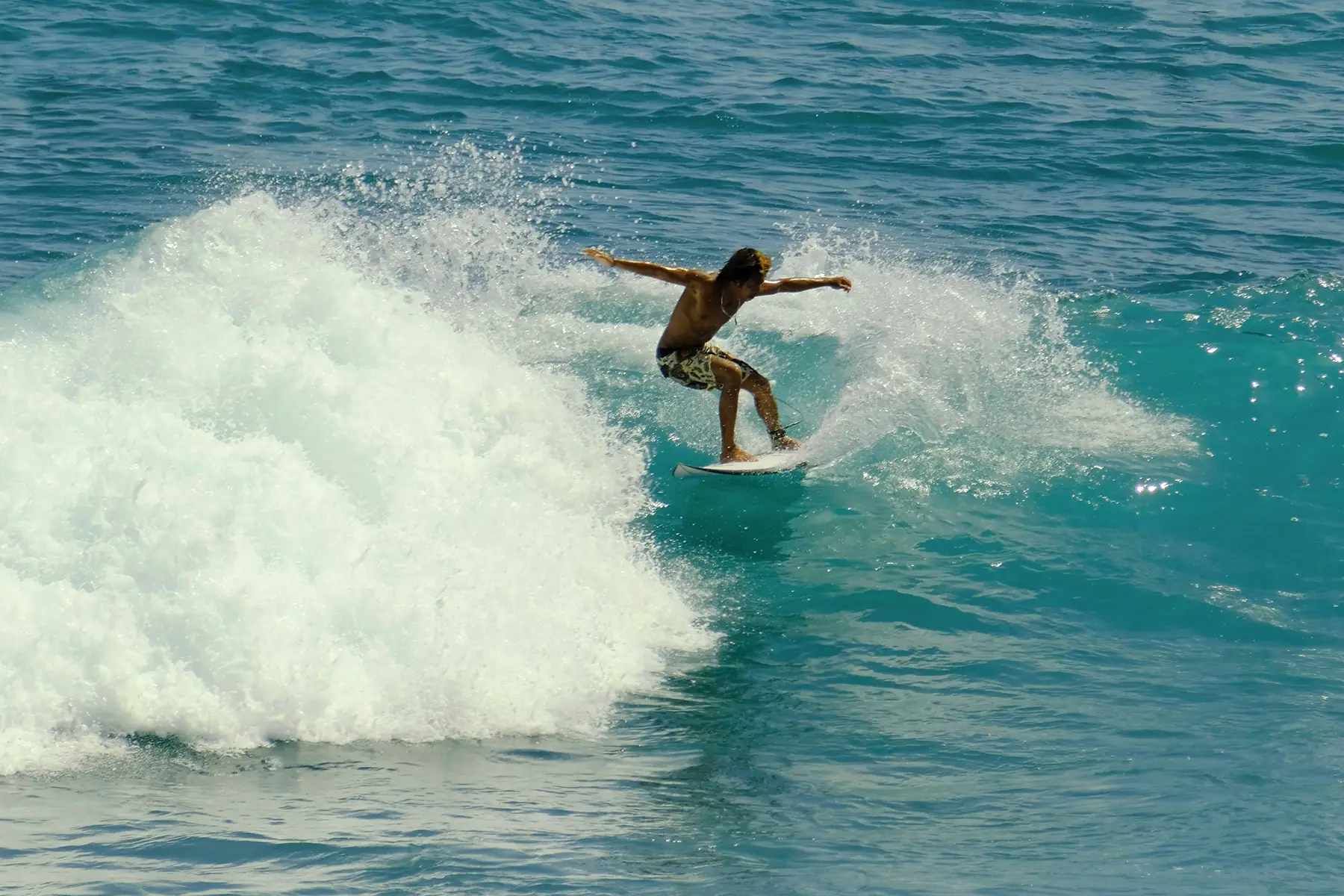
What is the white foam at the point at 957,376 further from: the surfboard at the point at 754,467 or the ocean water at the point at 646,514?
the surfboard at the point at 754,467

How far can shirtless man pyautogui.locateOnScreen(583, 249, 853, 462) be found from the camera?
10008 millimetres

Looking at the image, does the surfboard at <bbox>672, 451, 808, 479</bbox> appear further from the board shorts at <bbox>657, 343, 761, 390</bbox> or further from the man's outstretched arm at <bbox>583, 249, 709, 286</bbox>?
the man's outstretched arm at <bbox>583, 249, 709, 286</bbox>

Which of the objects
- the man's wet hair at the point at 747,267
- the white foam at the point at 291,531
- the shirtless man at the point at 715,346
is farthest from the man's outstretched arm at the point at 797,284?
the white foam at the point at 291,531

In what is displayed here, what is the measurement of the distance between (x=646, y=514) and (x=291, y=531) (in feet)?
10.3

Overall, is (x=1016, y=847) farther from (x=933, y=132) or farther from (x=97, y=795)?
(x=933, y=132)

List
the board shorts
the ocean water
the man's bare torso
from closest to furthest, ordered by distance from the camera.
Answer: the ocean water → the man's bare torso → the board shorts

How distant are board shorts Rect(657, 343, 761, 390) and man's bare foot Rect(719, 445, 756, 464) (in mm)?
454

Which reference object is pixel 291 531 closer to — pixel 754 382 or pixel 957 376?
pixel 754 382

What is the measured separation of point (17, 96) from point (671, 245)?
31.1ft

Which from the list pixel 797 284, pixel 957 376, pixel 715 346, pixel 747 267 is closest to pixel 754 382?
pixel 715 346

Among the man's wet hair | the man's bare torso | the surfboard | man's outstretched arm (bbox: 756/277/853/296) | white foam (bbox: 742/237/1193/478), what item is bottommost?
the surfboard

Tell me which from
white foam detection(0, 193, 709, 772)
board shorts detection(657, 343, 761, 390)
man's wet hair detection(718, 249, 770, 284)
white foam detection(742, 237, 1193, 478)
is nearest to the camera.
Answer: white foam detection(0, 193, 709, 772)

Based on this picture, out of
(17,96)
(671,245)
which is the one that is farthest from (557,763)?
(17,96)

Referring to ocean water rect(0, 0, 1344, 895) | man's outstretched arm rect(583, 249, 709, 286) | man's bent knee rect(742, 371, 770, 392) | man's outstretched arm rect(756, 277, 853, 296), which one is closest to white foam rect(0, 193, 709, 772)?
ocean water rect(0, 0, 1344, 895)
